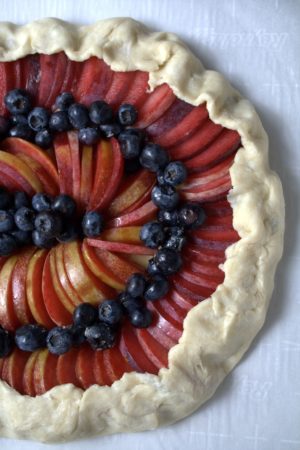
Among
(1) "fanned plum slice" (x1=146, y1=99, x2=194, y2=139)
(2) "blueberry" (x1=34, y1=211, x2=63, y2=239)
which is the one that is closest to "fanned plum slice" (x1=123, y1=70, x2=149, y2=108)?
(1) "fanned plum slice" (x1=146, y1=99, x2=194, y2=139)

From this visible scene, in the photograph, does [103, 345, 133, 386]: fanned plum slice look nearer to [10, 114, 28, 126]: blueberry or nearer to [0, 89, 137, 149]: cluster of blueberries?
[0, 89, 137, 149]: cluster of blueberries

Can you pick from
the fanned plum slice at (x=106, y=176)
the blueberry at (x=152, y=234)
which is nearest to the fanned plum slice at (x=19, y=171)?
the fanned plum slice at (x=106, y=176)

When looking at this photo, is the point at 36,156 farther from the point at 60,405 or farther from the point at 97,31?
the point at 60,405

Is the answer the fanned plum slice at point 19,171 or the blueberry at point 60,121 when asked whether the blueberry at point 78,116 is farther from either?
the fanned plum slice at point 19,171

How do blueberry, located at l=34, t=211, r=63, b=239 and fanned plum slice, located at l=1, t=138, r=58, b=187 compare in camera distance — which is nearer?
blueberry, located at l=34, t=211, r=63, b=239


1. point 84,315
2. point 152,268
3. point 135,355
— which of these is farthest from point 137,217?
point 135,355

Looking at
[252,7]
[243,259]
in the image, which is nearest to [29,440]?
[243,259]
